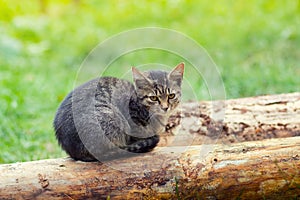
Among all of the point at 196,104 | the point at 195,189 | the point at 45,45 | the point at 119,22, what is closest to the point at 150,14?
the point at 119,22

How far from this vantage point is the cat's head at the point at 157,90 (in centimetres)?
312

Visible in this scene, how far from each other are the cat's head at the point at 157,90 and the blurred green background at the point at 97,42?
110 centimetres

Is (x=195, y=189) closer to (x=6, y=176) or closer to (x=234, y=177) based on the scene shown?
(x=234, y=177)

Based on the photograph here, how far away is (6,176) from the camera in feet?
8.87

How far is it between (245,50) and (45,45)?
3.11 m

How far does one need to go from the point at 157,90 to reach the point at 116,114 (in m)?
0.29

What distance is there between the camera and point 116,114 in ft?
10.1

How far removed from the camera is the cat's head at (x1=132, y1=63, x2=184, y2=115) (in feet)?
10.2

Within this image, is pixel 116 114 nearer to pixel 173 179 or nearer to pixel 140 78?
pixel 140 78

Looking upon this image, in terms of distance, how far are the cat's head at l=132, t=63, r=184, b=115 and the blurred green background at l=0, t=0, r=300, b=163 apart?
3.62 feet

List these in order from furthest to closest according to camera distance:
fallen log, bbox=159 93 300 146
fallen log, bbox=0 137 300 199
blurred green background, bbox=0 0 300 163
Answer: blurred green background, bbox=0 0 300 163 < fallen log, bbox=159 93 300 146 < fallen log, bbox=0 137 300 199

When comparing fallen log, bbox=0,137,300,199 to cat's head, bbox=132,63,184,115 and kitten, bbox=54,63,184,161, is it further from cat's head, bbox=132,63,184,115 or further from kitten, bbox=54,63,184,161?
cat's head, bbox=132,63,184,115

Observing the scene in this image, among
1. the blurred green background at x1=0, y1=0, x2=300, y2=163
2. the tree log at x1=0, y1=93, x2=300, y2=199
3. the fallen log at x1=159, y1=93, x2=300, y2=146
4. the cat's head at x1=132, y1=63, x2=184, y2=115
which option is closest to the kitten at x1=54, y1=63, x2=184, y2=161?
the cat's head at x1=132, y1=63, x2=184, y2=115

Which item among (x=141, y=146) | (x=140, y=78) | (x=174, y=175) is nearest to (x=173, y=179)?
(x=174, y=175)
